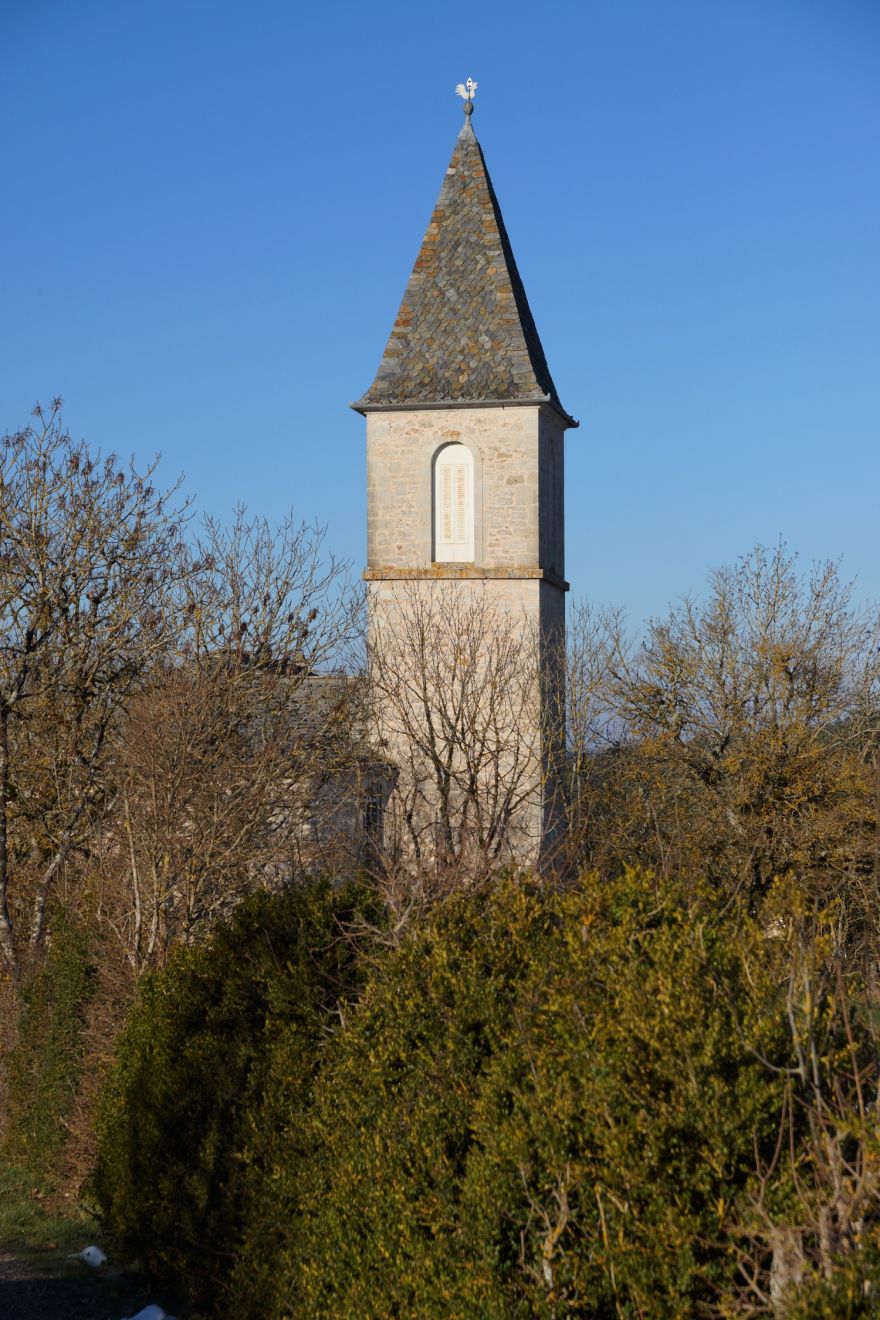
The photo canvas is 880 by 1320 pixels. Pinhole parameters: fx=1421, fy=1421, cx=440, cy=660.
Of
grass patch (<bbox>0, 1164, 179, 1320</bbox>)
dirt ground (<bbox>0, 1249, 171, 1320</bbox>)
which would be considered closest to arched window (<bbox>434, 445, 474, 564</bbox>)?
grass patch (<bbox>0, 1164, 179, 1320</bbox>)

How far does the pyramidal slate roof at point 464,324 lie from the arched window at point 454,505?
1148mm

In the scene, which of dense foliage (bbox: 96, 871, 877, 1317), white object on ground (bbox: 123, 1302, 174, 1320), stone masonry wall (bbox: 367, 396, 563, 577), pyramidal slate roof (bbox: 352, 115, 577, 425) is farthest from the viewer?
pyramidal slate roof (bbox: 352, 115, 577, 425)

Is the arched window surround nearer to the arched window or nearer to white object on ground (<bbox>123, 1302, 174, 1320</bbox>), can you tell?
the arched window

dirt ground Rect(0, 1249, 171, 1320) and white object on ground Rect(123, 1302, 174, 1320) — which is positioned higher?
white object on ground Rect(123, 1302, 174, 1320)

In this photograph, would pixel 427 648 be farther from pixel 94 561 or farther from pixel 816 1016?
pixel 816 1016

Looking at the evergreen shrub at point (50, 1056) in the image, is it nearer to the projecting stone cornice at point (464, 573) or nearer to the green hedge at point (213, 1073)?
the green hedge at point (213, 1073)

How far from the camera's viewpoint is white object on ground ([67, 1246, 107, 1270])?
1170 cm

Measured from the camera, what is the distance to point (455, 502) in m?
27.3

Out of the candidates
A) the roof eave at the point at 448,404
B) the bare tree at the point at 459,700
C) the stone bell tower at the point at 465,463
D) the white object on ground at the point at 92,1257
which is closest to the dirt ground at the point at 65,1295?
the white object on ground at the point at 92,1257

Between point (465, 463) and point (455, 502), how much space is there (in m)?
0.78

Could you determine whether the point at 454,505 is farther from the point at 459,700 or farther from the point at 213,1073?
the point at 213,1073

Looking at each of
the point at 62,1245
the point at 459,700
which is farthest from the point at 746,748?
the point at 62,1245

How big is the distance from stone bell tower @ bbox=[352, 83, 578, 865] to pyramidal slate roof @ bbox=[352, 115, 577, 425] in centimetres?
3

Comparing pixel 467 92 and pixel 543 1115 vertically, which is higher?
pixel 467 92
